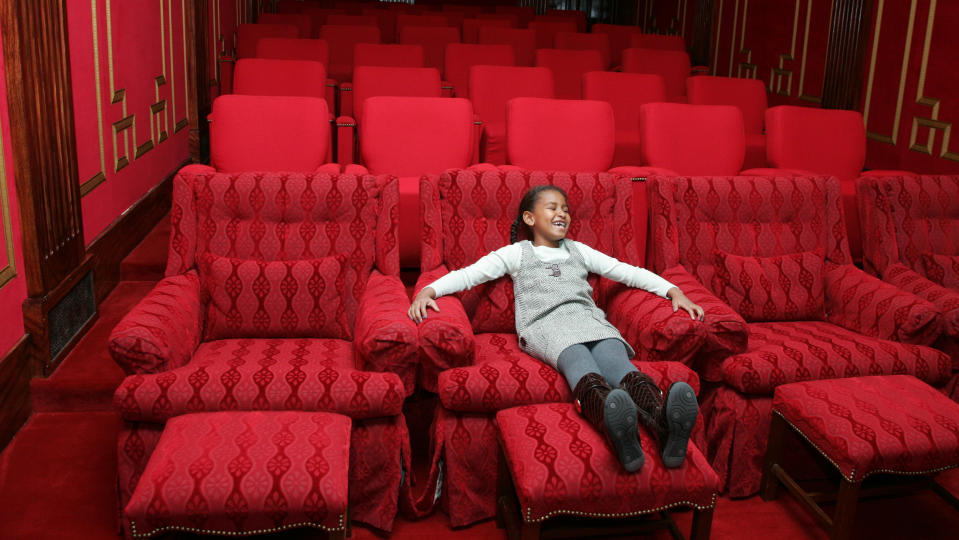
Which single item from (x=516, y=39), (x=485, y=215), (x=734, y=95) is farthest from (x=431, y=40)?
(x=485, y=215)

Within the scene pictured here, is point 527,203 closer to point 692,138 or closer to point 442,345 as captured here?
point 442,345

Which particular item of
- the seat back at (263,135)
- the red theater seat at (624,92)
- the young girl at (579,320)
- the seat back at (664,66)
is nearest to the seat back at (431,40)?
the seat back at (664,66)

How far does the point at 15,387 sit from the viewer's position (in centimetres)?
229

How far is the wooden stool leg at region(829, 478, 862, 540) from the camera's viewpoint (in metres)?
1.87

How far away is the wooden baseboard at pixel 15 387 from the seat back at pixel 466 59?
113 inches

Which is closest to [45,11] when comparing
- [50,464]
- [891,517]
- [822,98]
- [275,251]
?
[275,251]

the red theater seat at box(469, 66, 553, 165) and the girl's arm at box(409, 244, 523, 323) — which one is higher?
the red theater seat at box(469, 66, 553, 165)

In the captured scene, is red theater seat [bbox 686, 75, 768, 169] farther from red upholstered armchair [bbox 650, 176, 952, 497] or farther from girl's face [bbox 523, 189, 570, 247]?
girl's face [bbox 523, 189, 570, 247]

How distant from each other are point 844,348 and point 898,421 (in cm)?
36

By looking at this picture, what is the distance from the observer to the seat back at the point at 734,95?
4.17m

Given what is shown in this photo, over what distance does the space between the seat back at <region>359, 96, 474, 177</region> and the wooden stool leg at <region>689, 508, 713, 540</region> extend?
5.96ft

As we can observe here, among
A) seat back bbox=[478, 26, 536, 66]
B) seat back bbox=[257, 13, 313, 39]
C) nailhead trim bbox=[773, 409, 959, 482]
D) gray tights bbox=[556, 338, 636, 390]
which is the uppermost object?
seat back bbox=[257, 13, 313, 39]

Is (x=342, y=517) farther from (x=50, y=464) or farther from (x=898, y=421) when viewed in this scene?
(x=898, y=421)

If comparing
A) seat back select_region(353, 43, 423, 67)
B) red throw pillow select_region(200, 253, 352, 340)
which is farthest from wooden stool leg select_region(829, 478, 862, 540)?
seat back select_region(353, 43, 423, 67)
